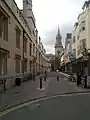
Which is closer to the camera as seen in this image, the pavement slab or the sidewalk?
the sidewalk

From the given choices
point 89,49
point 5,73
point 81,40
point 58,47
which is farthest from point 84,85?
point 58,47

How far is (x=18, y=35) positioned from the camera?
1147 inches

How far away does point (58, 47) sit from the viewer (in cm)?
17362

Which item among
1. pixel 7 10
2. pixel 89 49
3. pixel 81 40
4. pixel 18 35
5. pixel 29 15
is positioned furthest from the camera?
pixel 29 15

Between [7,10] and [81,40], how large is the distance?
23575 millimetres

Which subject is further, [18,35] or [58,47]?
[58,47]

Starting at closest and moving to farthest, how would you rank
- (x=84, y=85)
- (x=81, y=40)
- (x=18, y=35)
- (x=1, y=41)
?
(x=1, y=41)
(x=84, y=85)
(x=18, y=35)
(x=81, y=40)

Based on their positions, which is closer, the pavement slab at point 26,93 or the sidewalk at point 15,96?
the sidewalk at point 15,96

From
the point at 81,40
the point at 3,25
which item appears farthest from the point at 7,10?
the point at 81,40

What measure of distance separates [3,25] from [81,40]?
23.6 meters

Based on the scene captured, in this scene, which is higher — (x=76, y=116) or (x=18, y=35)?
(x=18, y=35)

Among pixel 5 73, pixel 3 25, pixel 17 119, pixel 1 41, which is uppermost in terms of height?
pixel 3 25

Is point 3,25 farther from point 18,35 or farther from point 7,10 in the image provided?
point 18,35

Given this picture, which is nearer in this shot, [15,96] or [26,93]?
[15,96]
